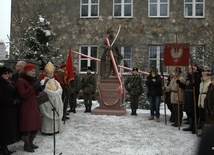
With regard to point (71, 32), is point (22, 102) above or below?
below

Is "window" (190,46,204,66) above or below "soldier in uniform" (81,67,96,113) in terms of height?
above

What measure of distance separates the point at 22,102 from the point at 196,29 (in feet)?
49.0

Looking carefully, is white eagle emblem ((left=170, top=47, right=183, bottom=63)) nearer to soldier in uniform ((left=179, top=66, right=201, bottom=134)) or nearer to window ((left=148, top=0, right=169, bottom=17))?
soldier in uniform ((left=179, top=66, right=201, bottom=134))

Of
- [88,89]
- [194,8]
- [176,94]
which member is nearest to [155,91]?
[176,94]

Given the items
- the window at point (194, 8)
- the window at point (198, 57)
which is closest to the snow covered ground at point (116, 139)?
the window at point (198, 57)

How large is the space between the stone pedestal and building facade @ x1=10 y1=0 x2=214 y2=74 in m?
7.59

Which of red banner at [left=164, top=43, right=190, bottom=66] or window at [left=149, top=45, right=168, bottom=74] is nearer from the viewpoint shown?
red banner at [left=164, top=43, right=190, bottom=66]

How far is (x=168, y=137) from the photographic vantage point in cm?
748

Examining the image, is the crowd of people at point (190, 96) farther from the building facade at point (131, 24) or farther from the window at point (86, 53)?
the window at point (86, 53)

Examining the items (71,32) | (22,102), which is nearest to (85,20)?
(71,32)

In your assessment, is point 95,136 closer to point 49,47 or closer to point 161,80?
point 161,80

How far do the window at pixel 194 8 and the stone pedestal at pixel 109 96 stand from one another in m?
10.2

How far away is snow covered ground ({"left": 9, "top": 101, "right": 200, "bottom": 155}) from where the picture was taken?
6270mm

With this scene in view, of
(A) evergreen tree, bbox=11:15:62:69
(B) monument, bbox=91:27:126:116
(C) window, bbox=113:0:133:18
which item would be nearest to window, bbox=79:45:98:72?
(C) window, bbox=113:0:133:18
